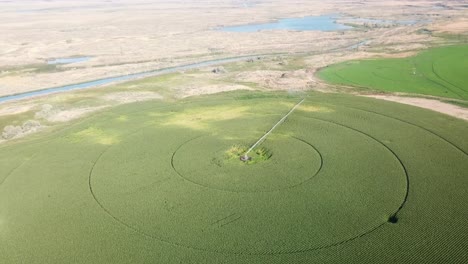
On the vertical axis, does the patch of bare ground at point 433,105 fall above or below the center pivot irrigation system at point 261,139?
above

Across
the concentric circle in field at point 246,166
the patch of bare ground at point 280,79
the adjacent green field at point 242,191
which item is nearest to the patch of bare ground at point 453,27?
the patch of bare ground at point 280,79

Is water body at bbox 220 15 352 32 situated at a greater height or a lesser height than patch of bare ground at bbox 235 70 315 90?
greater

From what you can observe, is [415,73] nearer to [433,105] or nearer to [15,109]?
[433,105]

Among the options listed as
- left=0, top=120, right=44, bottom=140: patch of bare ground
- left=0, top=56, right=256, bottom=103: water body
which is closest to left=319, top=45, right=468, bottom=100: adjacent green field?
left=0, top=56, right=256, bottom=103: water body

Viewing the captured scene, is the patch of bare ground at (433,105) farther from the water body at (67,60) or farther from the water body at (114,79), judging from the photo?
the water body at (67,60)

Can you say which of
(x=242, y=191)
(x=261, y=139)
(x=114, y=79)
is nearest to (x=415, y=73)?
(x=261, y=139)

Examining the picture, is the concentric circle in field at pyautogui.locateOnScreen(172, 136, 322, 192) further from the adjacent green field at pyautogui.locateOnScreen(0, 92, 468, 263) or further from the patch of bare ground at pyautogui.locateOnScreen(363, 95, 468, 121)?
the patch of bare ground at pyautogui.locateOnScreen(363, 95, 468, 121)

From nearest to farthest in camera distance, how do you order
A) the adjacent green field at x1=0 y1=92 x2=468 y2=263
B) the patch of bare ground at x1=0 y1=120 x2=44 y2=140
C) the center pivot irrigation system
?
the adjacent green field at x1=0 y1=92 x2=468 y2=263 < the center pivot irrigation system < the patch of bare ground at x1=0 y1=120 x2=44 y2=140
